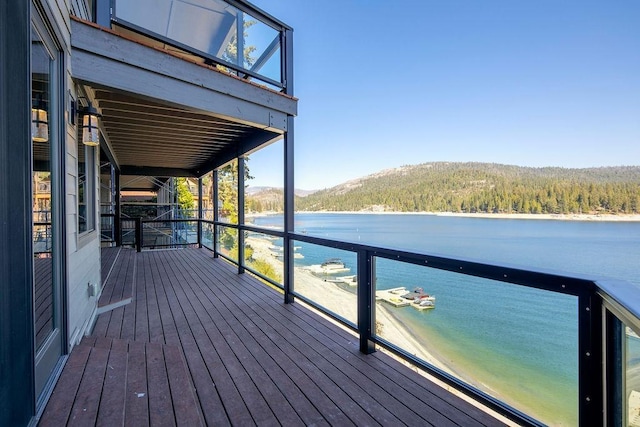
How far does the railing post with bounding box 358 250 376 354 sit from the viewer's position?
8.77ft

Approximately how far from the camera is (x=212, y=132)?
5027mm

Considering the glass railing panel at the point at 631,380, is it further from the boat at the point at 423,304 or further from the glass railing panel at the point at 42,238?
the glass railing panel at the point at 42,238

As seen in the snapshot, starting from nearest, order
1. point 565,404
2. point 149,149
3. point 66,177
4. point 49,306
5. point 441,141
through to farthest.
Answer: point 565,404 → point 49,306 → point 66,177 → point 149,149 → point 441,141

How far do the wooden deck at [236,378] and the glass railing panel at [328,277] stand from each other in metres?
0.29

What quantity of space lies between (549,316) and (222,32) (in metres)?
4.60

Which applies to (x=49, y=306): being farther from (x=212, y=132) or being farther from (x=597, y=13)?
(x=597, y=13)

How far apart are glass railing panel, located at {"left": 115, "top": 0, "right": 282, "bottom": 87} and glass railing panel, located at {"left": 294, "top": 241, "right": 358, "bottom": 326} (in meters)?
2.49

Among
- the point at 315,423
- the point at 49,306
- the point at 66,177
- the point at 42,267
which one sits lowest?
the point at 315,423

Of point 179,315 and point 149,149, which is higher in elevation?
point 149,149

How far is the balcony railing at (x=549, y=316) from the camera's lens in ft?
4.00

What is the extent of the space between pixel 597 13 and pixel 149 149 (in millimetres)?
40608

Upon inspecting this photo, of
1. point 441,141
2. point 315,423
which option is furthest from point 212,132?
point 441,141

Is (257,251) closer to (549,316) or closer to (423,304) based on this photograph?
(423,304)

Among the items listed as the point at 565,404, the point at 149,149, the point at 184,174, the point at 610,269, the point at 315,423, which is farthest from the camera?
the point at 610,269
